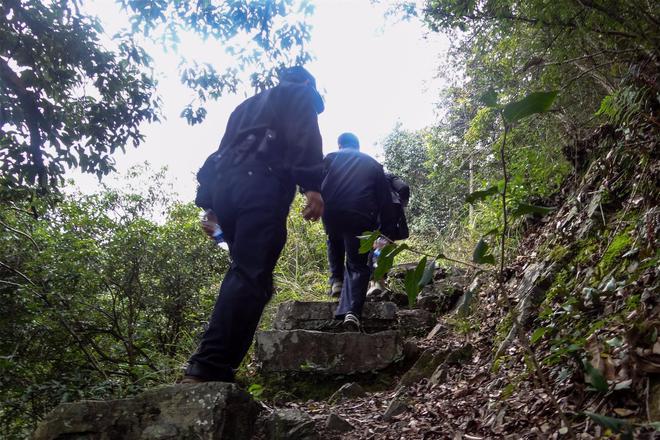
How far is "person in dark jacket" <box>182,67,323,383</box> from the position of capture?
2.11 meters

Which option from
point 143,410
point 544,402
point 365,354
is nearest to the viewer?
point 544,402

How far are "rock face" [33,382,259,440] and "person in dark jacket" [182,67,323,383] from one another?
159 millimetres

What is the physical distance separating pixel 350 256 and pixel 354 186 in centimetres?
68

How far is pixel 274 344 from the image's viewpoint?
352 cm

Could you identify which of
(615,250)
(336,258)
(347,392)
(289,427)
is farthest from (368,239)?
(336,258)

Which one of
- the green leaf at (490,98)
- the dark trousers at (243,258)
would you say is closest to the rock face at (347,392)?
the dark trousers at (243,258)

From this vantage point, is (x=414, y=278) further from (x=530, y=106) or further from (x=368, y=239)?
(x=530, y=106)

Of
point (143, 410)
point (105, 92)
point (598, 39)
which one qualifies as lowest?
point (143, 410)

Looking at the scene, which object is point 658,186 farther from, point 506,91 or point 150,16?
point 150,16

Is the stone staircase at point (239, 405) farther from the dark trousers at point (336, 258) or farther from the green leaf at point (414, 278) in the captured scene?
the green leaf at point (414, 278)

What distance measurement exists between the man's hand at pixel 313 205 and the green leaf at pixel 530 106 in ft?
4.44

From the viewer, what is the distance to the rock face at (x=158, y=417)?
5.99ft

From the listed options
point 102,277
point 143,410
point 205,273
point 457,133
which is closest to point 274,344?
point 143,410

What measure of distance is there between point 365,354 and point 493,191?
2.47 m
